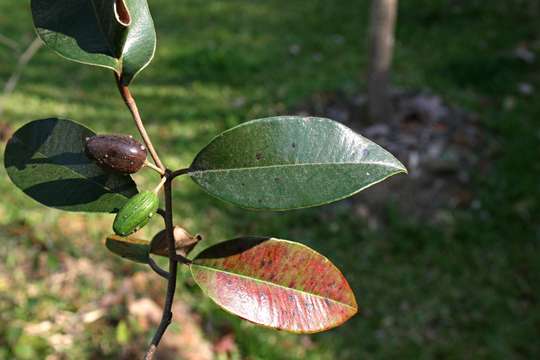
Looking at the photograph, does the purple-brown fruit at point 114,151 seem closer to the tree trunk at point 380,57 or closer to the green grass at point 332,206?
the green grass at point 332,206

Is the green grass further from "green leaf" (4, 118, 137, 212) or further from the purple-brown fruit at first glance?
the purple-brown fruit

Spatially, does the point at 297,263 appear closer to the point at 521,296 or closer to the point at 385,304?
the point at 385,304

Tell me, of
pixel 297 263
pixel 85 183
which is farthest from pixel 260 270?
pixel 85 183

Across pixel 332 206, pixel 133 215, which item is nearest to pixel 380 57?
pixel 332 206

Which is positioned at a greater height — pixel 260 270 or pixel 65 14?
pixel 65 14

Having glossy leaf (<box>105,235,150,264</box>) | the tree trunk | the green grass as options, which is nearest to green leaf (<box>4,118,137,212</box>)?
glossy leaf (<box>105,235,150,264</box>)

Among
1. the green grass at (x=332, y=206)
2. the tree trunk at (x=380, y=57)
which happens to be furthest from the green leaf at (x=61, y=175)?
the tree trunk at (x=380, y=57)
